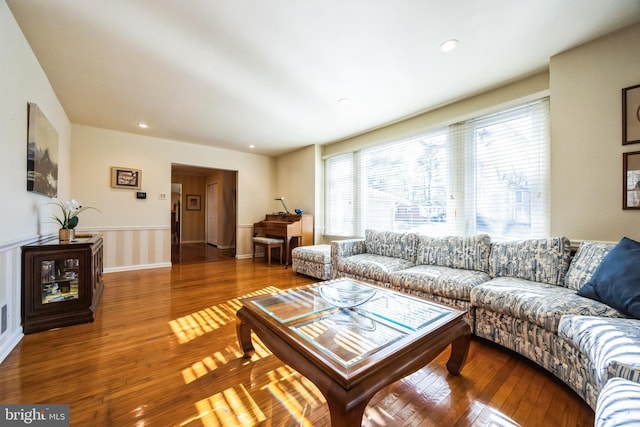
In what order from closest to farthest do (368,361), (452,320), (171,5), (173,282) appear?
(368,361) → (452,320) → (171,5) → (173,282)

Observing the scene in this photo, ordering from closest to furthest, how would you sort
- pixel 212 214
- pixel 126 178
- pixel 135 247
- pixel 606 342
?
pixel 606 342, pixel 126 178, pixel 135 247, pixel 212 214

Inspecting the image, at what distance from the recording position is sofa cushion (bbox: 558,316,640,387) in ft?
3.14

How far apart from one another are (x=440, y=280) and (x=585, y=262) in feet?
3.25

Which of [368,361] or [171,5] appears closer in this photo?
[368,361]

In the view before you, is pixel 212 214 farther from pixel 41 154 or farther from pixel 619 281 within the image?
pixel 619 281

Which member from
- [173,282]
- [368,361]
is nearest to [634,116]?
[368,361]

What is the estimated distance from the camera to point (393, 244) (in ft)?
10.7

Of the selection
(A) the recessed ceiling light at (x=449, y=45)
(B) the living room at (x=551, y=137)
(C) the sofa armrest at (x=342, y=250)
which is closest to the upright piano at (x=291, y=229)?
(C) the sofa armrest at (x=342, y=250)

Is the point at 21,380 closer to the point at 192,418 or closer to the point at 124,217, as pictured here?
the point at 192,418

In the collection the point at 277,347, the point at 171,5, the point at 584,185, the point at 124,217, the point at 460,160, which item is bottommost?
the point at 277,347

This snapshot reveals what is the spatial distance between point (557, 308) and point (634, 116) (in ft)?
5.40

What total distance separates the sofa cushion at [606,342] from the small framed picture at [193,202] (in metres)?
8.78

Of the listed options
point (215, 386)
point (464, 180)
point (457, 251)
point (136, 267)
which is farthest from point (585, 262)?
point (136, 267)

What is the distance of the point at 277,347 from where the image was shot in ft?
3.96
